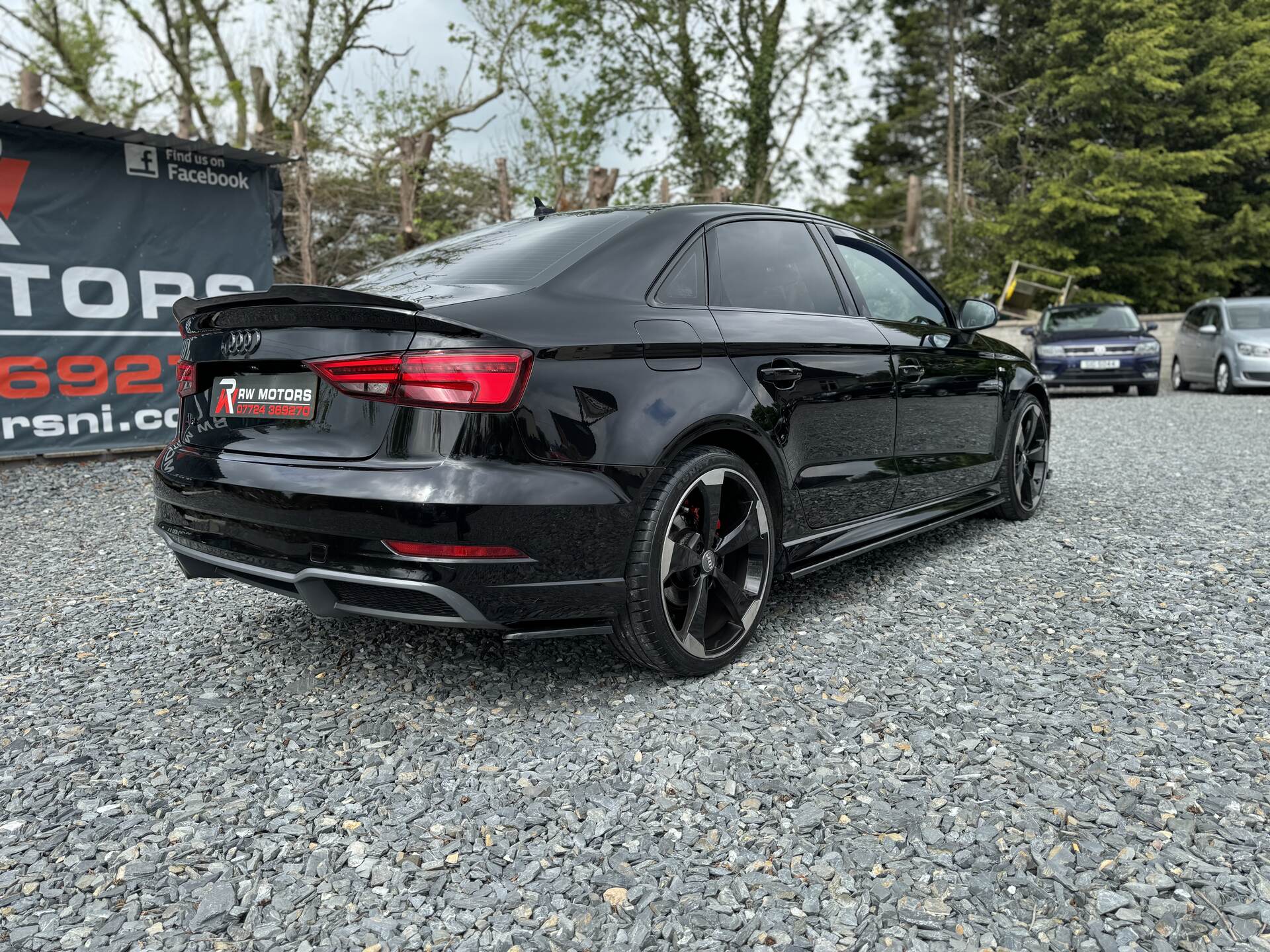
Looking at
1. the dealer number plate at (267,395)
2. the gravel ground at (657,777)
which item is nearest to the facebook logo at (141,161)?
the gravel ground at (657,777)

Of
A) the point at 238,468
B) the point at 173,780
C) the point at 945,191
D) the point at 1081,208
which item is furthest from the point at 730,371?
the point at 945,191

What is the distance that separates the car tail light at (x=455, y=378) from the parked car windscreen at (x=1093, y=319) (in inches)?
604

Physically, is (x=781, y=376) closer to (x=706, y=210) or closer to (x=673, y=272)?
(x=673, y=272)

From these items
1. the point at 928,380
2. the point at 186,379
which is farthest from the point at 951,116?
the point at 186,379

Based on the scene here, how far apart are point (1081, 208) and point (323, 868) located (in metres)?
26.4

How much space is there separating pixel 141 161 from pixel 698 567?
23.8 feet

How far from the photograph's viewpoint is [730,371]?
3074mm

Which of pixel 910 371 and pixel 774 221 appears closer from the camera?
pixel 774 221

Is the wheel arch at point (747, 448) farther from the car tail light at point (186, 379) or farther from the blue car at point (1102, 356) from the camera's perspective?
the blue car at point (1102, 356)

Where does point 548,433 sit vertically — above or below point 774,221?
below

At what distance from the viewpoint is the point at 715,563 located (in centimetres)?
306

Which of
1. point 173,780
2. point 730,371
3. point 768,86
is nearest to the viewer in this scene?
point 173,780

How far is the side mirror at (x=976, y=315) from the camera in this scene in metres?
4.60

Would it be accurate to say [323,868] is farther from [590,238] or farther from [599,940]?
[590,238]
